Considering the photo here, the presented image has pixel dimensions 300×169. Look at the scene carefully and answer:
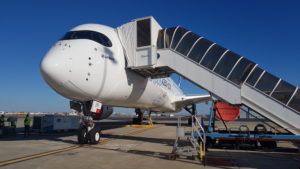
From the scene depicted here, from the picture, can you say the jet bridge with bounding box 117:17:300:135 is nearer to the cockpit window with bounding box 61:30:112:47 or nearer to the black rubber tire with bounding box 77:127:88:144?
the cockpit window with bounding box 61:30:112:47

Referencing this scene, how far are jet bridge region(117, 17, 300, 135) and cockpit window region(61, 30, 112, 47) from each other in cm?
125

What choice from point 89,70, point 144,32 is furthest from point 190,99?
point 89,70

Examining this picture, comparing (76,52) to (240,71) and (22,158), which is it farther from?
(240,71)

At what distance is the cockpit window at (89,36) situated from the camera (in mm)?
10202

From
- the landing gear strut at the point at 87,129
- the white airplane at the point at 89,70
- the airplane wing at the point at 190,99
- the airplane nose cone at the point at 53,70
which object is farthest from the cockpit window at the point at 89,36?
the airplane wing at the point at 190,99

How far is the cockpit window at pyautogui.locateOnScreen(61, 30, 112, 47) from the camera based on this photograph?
33.5 feet

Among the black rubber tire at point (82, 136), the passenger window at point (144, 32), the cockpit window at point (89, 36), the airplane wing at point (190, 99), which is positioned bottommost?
the black rubber tire at point (82, 136)

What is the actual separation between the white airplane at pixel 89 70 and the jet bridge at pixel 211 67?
2.72 ft

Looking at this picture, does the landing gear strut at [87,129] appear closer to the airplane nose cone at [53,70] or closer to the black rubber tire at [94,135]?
the black rubber tire at [94,135]

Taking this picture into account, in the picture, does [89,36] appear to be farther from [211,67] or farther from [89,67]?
[211,67]

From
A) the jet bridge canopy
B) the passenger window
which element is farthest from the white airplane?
the jet bridge canopy

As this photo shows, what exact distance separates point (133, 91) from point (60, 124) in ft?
31.6

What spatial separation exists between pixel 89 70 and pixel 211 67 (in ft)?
17.5

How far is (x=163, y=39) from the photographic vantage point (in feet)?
38.0
